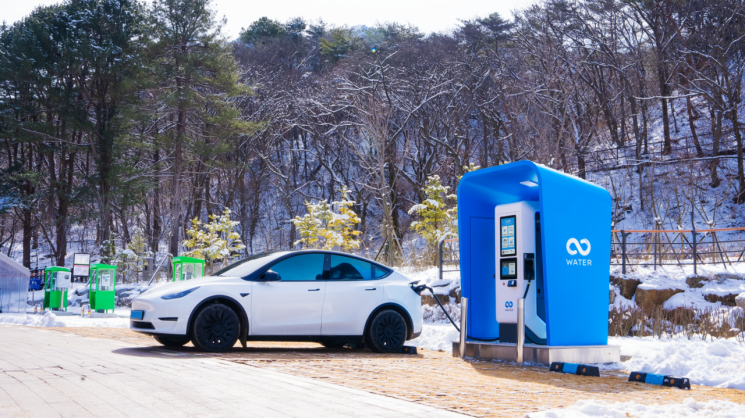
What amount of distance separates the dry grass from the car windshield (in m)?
1.18

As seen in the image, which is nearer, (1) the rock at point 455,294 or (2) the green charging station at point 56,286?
(1) the rock at point 455,294

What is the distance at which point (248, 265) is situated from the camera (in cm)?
1012

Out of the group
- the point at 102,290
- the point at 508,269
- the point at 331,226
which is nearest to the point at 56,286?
the point at 102,290

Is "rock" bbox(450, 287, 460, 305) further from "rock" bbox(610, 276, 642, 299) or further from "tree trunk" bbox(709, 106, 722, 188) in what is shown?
"tree trunk" bbox(709, 106, 722, 188)

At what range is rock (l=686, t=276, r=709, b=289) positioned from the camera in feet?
49.7

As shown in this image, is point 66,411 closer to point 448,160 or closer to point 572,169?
point 572,169

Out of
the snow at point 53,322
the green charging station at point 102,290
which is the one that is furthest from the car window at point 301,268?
the green charging station at point 102,290

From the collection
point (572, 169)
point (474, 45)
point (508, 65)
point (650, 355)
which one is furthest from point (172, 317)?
point (474, 45)

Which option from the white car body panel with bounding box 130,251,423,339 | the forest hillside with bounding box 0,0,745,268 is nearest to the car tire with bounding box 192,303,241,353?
the white car body panel with bounding box 130,251,423,339

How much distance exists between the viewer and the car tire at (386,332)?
1015cm

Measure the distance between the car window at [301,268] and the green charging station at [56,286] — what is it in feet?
46.9

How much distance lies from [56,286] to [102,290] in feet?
6.16

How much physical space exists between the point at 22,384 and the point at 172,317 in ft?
9.81

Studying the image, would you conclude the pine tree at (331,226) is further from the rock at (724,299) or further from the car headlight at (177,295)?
the car headlight at (177,295)
